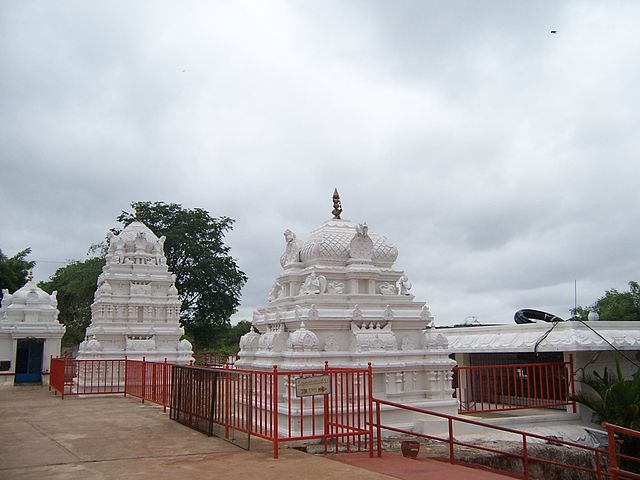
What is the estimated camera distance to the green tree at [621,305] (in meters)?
34.6

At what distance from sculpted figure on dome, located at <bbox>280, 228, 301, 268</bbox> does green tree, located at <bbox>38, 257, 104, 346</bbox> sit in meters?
27.4

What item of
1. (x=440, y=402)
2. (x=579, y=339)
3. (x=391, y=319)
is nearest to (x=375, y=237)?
(x=391, y=319)

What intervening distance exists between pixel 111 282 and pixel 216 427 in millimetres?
14854

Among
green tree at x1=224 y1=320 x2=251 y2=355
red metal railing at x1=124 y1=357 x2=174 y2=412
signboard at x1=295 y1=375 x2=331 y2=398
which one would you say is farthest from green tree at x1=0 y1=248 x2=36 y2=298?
signboard at x1=295 y1=375 x2=331 y2=398

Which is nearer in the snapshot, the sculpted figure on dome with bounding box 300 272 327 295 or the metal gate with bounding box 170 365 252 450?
the metal gate with bounding box 170 365 252 450

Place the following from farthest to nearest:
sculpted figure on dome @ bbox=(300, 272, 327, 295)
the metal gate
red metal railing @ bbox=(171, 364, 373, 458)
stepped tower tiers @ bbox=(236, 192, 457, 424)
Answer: sculpted figure on dome @ bbox=(300, 272, 327, 295) < stepped tower tiers @ bbox=(236, 192, 457, 424) < the metal gate < red metal railing @ bbox=(171, 364, 373, 458)

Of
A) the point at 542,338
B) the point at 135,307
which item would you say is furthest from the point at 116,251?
the point at 542,338

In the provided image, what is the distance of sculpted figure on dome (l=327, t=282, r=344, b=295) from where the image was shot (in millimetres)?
13805

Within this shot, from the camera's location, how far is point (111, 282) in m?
24.3

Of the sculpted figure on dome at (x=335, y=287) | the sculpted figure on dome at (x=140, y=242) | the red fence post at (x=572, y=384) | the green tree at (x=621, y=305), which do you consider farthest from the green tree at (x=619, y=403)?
the green tree at (x=621, y=305)

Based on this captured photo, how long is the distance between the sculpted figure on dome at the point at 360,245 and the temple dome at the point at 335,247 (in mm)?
166

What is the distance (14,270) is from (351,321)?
36510 millimetres

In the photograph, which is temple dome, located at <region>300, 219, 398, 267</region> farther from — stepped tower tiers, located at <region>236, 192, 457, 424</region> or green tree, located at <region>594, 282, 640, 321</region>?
green tree, located at <region>594, 282, 640, 321</region>

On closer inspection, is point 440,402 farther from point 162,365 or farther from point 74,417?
point 74,417
